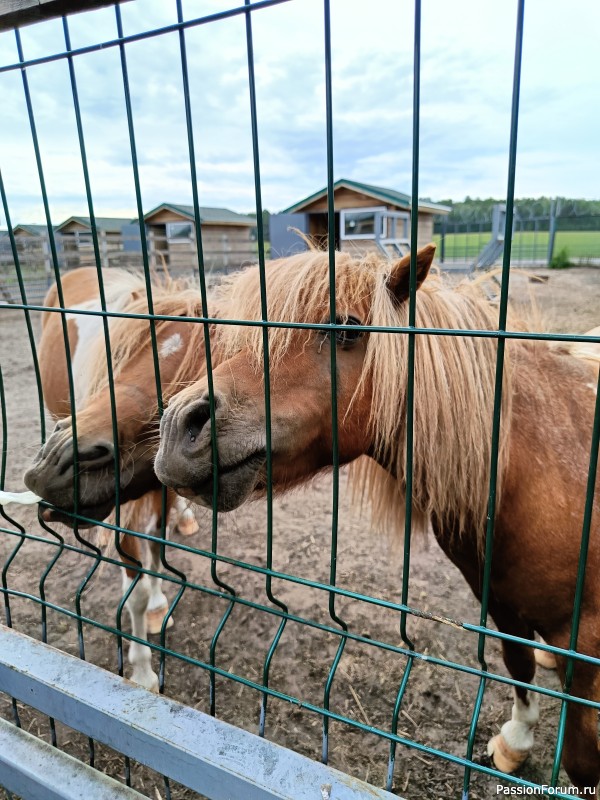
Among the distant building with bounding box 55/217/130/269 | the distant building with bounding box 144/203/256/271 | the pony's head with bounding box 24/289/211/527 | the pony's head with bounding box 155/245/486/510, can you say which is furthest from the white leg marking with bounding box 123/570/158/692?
the distant building with bounding box 144/203/256/271

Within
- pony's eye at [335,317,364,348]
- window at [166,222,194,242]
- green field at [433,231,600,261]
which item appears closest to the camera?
pony's eye at [335,317,364,348]

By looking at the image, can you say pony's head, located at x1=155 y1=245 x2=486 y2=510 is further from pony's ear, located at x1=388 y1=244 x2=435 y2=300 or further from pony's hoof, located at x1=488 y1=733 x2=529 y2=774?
pony's hoof, located at x1=488 y1=733 x2=529 y2=774

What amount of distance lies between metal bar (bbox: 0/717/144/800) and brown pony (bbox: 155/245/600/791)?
788 millimetres

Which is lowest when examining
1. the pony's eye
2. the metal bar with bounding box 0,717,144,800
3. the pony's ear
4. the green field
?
the metal bar with bounding box 0,717,144,800

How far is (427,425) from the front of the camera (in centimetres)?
158

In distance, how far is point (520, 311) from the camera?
7.13 feet

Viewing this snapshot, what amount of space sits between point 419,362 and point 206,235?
1812 cm

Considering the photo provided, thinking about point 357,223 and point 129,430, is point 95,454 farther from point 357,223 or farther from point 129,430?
point 357,223

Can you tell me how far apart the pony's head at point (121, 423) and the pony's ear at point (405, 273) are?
0.72 m

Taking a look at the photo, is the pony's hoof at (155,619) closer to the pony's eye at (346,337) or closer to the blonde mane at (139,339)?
the blonde mane at (139,339)

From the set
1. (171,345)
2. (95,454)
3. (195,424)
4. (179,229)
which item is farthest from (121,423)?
(179,229)

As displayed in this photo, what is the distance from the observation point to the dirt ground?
2240 millimetres

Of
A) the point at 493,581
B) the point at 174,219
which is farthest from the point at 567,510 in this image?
the point at 174,219

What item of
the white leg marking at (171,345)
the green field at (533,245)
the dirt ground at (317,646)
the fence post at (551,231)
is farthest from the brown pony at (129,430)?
the fence post at (551,231)
